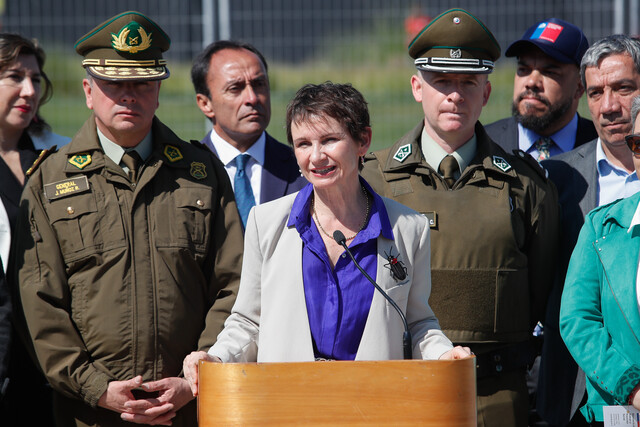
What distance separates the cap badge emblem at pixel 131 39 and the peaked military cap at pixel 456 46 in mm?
1269

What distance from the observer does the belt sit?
396 centimetres

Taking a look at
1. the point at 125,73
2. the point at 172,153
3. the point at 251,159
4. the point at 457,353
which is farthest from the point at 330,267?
the point at 251,159

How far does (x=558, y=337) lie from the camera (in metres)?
4.25

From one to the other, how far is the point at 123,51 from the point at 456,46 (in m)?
1.52

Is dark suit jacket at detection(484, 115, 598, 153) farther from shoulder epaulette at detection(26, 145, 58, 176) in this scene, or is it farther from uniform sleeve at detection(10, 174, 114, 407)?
uniform sleeve at detection(10, 174, 114, 407)

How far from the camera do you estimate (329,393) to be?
2680 millimetres

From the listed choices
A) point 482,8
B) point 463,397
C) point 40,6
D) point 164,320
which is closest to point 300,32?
point 482,8

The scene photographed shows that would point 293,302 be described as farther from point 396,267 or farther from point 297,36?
point 297,36

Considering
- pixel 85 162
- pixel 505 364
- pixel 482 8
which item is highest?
pixel 482 8

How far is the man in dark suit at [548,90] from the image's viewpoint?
5031 millimetres

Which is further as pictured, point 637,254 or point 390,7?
point 390,7

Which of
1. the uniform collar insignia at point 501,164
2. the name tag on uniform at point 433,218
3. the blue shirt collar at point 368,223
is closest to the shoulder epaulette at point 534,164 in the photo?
the uniform collar insignia at point 501,164

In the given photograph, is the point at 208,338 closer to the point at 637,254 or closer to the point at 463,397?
the point at 463,397

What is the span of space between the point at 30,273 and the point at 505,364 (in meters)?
2.12
